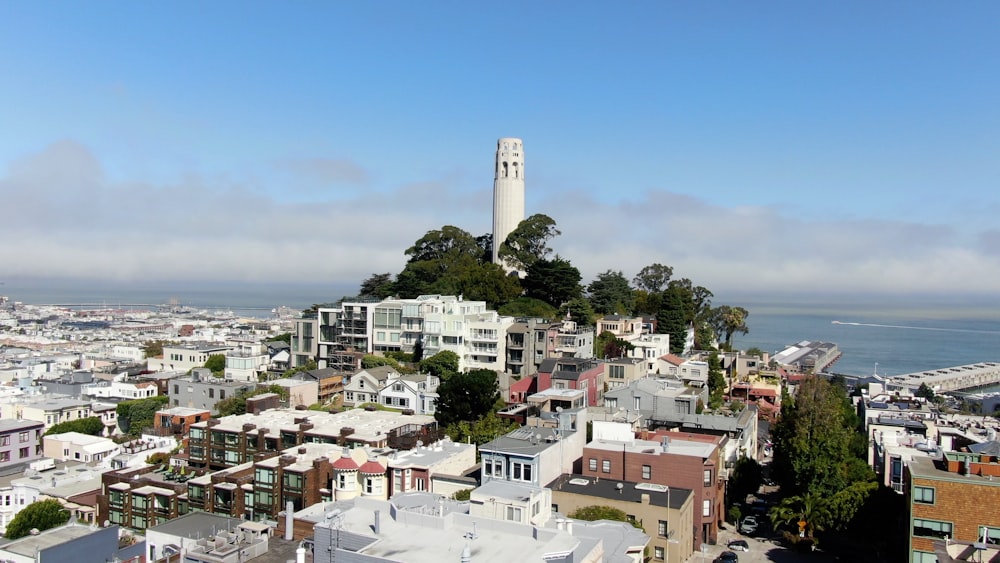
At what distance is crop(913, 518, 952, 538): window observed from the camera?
728 inches

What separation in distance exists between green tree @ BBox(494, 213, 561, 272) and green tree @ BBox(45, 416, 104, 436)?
1169 inches

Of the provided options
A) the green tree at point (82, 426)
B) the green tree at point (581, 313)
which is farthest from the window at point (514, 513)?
the green tree at point (82, 426)

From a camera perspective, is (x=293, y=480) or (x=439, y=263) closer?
(x=293, y=480)

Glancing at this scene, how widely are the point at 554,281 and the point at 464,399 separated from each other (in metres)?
19.8

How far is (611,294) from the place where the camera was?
5356 centimetres

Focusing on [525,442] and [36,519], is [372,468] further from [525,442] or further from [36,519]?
[36,519]

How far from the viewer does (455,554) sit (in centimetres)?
1461

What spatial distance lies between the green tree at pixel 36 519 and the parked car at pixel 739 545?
23.1 m

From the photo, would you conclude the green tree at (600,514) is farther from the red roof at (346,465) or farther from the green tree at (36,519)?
the green tree at (36,519)

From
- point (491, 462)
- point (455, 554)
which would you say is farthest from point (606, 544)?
point (491, 462)

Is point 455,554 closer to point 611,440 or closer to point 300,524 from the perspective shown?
point 300,524

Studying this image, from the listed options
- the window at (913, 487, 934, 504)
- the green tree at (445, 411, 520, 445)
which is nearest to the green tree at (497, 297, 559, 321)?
the green tree at (445, 411, 520, 445)

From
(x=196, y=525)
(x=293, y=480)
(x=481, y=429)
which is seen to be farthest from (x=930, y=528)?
(x=196, y=525)

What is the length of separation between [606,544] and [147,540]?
45.0 feet
